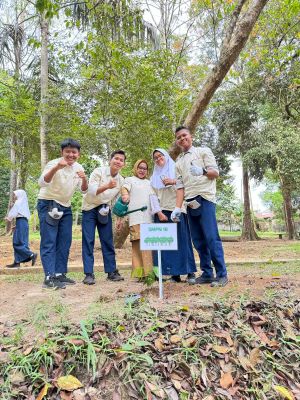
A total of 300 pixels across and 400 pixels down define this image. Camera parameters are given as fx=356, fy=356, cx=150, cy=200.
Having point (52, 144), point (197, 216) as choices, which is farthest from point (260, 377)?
point (52, 144)

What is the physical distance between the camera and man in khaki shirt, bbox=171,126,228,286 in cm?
378

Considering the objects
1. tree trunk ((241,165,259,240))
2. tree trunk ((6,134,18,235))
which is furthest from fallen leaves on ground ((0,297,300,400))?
tree trunk ((241,165,259,240))

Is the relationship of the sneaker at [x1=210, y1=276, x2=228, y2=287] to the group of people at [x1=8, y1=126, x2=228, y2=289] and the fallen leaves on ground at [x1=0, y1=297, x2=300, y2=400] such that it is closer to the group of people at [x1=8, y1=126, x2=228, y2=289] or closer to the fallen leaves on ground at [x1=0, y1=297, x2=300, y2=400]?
the group of people at [x1=8, y1=126, x2=228, y2=289]

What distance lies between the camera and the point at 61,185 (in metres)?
4.06

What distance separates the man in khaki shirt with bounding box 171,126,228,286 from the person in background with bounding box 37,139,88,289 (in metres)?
1.13

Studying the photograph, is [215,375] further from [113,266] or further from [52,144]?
[52,144]

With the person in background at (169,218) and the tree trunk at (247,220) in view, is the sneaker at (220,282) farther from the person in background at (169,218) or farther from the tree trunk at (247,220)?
the tree trunk at (247,220)

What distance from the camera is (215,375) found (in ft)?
7.34

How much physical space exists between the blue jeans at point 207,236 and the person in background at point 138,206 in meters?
0.55

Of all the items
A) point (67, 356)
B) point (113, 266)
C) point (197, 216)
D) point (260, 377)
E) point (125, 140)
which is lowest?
point (260, 377)

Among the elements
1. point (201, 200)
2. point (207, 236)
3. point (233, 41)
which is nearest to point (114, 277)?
point (207, 236)

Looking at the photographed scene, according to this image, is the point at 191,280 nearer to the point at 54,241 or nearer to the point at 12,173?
the point at 54,241

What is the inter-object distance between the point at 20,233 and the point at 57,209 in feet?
8.21

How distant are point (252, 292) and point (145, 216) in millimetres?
1535
